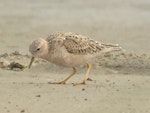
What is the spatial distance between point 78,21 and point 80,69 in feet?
18.9

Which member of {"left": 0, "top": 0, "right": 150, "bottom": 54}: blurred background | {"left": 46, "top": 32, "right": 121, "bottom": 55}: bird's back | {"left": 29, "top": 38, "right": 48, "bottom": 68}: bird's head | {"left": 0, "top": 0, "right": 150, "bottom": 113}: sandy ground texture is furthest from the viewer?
{"left": 0, "top": 0, "right": 150, "bottom": 54}: blurred background

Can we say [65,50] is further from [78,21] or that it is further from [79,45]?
[78,21]

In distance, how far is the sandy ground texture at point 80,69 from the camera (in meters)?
9.87

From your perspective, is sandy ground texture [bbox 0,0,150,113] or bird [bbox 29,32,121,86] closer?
sandy ground texture [bbox 0,0,150,113]

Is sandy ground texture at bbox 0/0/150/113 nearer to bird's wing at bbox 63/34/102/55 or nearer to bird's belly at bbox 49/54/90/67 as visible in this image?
bird's belly at bbox 49/54/90/67

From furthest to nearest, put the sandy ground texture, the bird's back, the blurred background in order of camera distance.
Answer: the blurred background
the bird's back
the sandy ground texture

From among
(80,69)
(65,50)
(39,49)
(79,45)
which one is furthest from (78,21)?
(39,49)

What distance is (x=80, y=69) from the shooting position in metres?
13.9

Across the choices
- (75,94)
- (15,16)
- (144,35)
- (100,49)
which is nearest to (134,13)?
(144,35)

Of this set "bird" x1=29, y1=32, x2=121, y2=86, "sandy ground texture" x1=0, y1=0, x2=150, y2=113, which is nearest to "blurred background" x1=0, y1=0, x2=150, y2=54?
"sandy ground texture" x1=0, y1=0, x2=150, y2=113

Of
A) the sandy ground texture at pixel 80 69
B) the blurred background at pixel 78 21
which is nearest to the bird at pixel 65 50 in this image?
the sandy ground texture at pixel 80 69

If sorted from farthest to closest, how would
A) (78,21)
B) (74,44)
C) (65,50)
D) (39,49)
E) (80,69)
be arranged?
(78,21)
(80,69)
(74,44)
(65,50)
(39,49)

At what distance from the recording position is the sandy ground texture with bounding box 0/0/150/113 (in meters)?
9.87

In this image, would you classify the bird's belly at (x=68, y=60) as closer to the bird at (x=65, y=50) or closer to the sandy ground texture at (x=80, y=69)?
the bird at (x=65, y=50)
